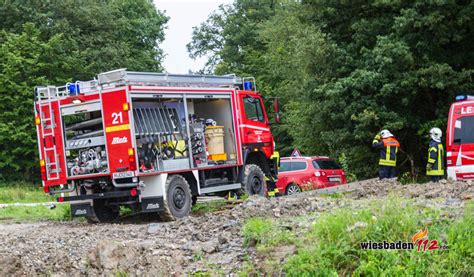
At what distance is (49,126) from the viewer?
44.5ft

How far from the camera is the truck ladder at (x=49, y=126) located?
13461mm

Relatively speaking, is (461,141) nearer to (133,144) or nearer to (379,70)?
(379,70)

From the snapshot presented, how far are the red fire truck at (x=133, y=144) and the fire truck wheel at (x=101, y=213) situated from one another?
0.01 metres

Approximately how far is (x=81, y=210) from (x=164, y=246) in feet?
20.3

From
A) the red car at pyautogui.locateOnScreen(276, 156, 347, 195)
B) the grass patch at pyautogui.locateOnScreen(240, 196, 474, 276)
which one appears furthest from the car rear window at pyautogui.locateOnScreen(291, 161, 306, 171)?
the grass patch at pyautogui.locateOnScreen(240, 196, 474, 276)

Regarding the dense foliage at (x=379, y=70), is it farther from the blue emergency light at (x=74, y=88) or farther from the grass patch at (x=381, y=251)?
the grass patch at (x=381, y=251)

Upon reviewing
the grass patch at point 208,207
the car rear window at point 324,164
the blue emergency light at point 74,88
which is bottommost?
the grass patch at point 208,207

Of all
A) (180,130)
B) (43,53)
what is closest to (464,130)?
(180,130)

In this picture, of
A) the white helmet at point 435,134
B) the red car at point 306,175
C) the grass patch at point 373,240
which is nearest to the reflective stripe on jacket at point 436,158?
the white helmet at point 435,134

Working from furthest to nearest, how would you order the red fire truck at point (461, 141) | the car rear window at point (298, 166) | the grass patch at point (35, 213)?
the car rear window at point (298, 166), the grass patch at point (35, 213), the red fire truck at point (461, 141)

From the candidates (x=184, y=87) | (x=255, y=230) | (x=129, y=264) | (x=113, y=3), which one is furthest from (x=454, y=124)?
(x=113, y=3)

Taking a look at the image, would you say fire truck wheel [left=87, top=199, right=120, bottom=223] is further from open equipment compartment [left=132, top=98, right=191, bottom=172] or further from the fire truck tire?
open equipment compartment [left=132, top=98, right=191, bottom=172]

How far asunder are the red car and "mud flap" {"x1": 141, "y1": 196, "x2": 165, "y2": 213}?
819 centimetres

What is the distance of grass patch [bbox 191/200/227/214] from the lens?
13.7 meters
